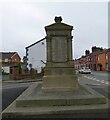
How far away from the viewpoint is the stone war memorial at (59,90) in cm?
873

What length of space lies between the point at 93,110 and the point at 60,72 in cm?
445

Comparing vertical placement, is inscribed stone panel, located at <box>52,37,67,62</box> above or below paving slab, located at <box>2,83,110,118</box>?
above

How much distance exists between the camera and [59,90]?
40.0 ft

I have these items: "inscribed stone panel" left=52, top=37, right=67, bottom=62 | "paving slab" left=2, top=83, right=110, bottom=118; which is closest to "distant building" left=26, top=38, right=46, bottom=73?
"inscribed stone panel" left=52, top=37, right=67, bottom=62

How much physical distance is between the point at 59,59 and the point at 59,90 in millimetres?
1706

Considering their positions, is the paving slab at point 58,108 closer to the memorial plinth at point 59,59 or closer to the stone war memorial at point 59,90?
the stone war memorial at point 59,90

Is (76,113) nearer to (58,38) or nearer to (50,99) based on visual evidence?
(50,99)

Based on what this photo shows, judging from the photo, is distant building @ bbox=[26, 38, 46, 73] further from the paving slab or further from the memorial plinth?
the paving slab

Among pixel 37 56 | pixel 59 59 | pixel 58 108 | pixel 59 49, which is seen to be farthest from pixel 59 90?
pixel 37 56

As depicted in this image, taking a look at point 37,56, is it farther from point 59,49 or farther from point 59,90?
point 59,90

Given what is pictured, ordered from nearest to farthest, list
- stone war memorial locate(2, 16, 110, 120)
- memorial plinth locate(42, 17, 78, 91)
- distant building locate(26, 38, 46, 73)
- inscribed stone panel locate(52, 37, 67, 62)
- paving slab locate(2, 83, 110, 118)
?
paving slab locate(2, 83, 110, 118) < stone war memorial locate(2, 16, 110, 120) < memorial plinth locate(42, 17, 78, 91) < inscribed stone panel locate(52, 37, 67, 62) < distant building locate(26, 38, 46, 73)

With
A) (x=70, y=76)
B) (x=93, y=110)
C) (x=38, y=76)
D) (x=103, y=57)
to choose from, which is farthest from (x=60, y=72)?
(x=103, y=57)

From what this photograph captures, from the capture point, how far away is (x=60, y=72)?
40.8 ft

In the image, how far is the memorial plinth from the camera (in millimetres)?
12211
